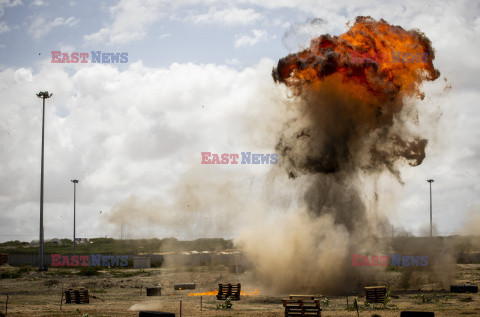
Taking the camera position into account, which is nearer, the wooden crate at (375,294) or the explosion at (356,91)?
the wooden crate at (375,294)

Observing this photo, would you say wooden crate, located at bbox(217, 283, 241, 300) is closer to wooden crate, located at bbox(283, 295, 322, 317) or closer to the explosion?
wooden crate, located at bbox(283, 295, 322, 317)

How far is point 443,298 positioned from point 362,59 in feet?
84.8

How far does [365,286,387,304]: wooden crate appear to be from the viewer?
48625 millimetres

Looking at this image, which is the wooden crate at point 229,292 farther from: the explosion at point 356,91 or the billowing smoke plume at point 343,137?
the explosion at point 356,91

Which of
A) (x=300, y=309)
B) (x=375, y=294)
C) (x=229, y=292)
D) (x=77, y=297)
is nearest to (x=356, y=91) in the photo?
(x=375, y=294)

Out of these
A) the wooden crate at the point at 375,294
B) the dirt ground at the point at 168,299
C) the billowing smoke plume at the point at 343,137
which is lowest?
the dirt ground at the point at 168,299

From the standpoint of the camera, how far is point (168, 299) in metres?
55.5

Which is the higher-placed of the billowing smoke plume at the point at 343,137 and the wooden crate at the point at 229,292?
the billowing smoke plume at the point at 343,137

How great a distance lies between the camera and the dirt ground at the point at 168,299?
42.5m

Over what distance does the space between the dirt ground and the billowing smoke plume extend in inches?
245

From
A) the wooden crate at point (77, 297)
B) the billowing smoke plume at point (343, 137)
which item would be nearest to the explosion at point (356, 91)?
the billowing smoke plume at point (343, 137)

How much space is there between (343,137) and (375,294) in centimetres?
1939

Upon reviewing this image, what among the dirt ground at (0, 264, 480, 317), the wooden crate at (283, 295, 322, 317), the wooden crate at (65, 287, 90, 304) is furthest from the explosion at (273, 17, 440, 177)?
the wooden crate at (65, 287, 90, 304)

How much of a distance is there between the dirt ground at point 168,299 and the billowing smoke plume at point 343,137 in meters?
6.22
